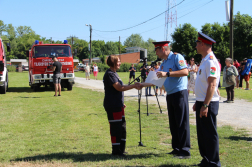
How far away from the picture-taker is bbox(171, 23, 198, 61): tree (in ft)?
184

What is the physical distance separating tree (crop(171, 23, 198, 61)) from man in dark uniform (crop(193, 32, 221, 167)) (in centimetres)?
5347

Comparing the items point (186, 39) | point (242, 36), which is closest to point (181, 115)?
point (242, 36)

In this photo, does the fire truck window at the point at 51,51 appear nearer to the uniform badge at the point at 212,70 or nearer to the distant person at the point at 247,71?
the distant person at the point at 247,71

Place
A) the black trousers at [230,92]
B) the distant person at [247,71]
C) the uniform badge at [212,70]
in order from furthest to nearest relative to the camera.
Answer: the distant person at [247,71], the black trousers at [230,92], the uniform badge at [212,70]

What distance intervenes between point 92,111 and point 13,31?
121m

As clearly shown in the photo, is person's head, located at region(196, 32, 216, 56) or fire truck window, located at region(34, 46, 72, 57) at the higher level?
fire truck window, located at region(34, 46, 72, 57)

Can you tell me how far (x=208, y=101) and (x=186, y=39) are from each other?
55.3 meters

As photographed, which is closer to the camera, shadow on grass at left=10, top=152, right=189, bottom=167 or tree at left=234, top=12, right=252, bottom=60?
shadow on grass at left=10, top=152, right=189, bottom=167

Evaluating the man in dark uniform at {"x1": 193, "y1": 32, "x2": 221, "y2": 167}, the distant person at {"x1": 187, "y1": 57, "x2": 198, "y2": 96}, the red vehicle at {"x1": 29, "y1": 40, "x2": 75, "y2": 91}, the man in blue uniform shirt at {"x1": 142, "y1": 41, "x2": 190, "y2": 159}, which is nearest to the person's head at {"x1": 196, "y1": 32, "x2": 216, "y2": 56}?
the man in dark uniform at {"x1": 193, "y1": 32, "x2": 221, "y2": 167}

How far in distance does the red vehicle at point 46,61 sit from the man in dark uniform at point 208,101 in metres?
13.0

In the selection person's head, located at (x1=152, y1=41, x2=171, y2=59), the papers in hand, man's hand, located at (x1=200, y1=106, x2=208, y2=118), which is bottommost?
man's hand, located at (x1=200, y1=106, x2=208, y2=118)

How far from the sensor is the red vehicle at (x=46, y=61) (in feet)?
50.7

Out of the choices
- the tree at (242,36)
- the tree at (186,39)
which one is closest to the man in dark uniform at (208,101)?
the tree at (242,36)

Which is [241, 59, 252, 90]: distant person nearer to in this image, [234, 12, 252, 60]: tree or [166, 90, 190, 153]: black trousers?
[166, 90, 190, 153]: black trousers
